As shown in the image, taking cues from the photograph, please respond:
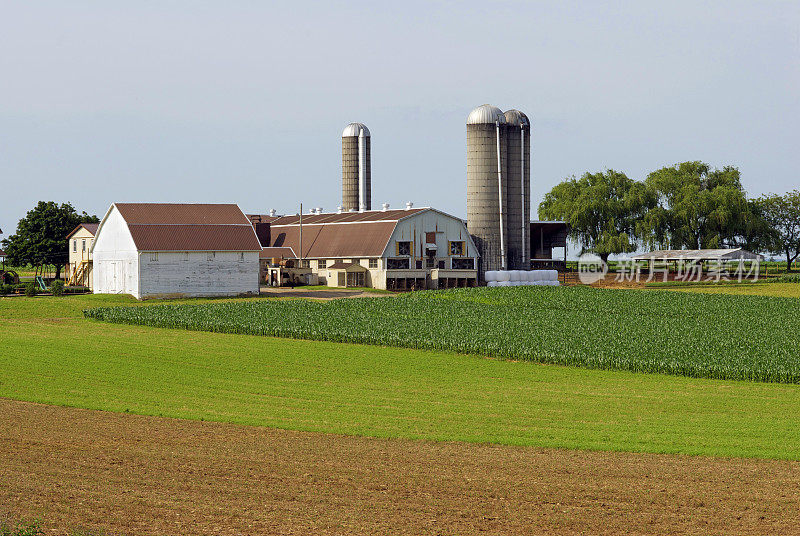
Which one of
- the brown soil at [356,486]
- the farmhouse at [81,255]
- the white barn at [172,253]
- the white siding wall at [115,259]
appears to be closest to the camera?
the brown soil at [356,486]

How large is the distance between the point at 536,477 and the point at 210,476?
21.2ft

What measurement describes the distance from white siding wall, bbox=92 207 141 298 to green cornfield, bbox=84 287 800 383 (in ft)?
43.4

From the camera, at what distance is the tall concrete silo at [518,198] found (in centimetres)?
9619

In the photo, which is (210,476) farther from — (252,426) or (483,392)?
(483,392)

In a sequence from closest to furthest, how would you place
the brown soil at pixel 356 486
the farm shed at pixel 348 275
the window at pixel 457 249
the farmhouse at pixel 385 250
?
the brown soil at pixel 356 486 < the farm shed at pixel 348 275 < the farmhouse at pixel 385 250 < the window at pixel 457 249

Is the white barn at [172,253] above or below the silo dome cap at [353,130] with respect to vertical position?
below

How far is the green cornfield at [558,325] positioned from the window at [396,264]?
11626mm

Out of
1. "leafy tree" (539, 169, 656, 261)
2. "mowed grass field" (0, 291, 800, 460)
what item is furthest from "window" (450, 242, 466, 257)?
"mowed grass field" (0, 291, 800, 460)

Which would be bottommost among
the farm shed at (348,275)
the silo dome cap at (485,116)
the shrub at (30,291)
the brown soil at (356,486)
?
the brown soil at (356,486)

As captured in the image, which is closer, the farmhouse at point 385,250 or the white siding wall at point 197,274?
the white siding wall at point 197,274

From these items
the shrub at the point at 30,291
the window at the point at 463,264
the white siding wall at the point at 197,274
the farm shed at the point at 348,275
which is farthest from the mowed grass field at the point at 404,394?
the window at the point at 463,264

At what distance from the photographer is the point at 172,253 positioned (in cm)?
7181

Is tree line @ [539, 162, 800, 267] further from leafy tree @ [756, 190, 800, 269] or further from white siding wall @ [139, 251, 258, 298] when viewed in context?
white siding wall @ [139, 251, 258, 298]
